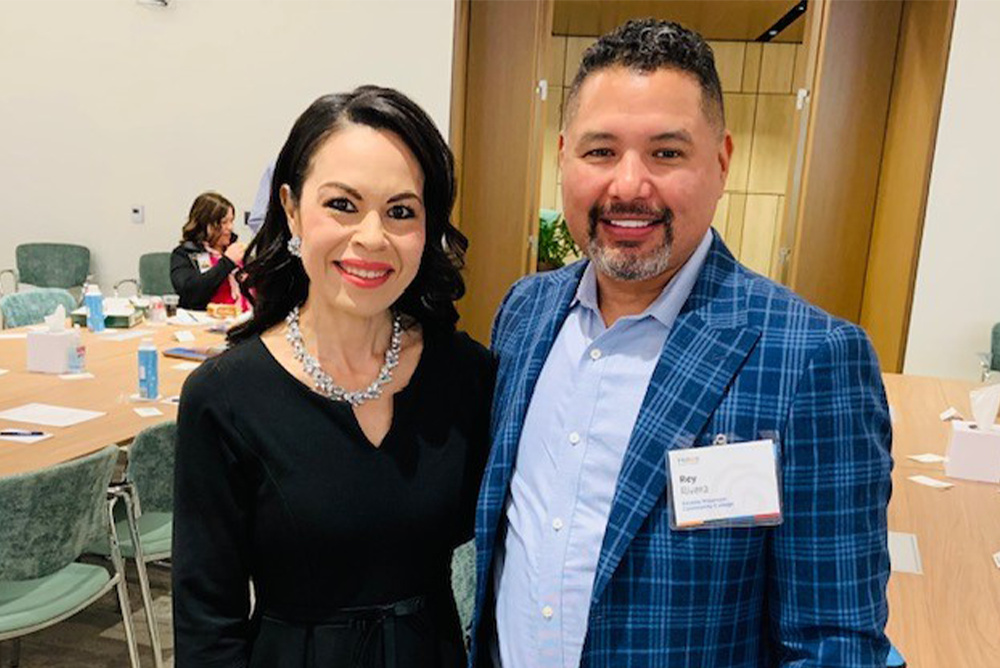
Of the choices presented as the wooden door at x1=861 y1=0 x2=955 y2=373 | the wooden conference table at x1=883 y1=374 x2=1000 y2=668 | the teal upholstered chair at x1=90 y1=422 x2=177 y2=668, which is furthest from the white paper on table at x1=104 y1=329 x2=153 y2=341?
the wooden door at x1=861 y1=0 x2=955 y2=373

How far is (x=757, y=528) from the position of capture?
107 cm

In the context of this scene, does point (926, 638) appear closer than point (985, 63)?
Yes

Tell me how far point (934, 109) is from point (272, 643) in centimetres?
550

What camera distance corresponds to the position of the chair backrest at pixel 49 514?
2.05m

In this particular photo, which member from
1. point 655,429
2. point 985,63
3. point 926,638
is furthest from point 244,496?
point 985,63

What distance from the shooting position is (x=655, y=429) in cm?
112

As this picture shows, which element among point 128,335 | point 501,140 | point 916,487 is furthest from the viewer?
point 501,140

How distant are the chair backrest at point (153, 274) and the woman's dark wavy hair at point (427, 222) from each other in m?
5.32

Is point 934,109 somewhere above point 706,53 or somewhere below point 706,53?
above

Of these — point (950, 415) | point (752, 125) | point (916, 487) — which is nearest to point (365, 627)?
point (916, 487)

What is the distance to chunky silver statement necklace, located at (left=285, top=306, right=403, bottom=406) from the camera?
4.46 ft

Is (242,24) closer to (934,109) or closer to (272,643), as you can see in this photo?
(934,109)

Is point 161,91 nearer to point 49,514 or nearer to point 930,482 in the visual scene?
point 49,514

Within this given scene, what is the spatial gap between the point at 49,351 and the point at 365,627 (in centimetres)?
270
